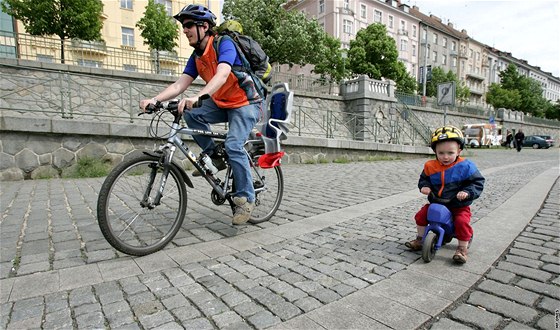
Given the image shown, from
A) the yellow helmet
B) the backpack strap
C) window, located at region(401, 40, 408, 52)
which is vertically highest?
window, located at region(401, 40, 408, 52)

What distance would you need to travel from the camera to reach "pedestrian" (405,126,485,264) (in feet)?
8.73

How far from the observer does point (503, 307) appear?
1.97 metres

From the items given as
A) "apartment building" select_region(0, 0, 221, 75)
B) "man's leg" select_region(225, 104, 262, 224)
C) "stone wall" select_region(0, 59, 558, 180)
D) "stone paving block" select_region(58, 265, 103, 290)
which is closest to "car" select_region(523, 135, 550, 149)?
"stone wall" select_region(0, 59, 558, 180)

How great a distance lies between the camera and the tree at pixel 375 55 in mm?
37000

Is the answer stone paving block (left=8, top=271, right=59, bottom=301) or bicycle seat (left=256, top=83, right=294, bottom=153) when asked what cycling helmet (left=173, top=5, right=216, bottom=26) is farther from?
stone paving block (left=8, top=271, right=59, bottom=301)

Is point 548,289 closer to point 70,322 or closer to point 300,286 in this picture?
point 300,286

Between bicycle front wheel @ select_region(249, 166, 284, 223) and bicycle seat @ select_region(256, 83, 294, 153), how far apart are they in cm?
30

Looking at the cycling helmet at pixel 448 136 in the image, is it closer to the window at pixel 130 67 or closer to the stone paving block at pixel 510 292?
the stone paving block at pixel 510 292

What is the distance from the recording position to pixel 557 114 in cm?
7312

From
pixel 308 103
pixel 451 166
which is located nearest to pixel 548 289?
pixel 451 166

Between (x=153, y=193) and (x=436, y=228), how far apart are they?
7.81 feet

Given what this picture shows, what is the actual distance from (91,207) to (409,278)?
3.99 metres

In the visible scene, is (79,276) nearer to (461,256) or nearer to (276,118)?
(276,118)

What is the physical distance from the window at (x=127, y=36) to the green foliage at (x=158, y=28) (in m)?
10.2
